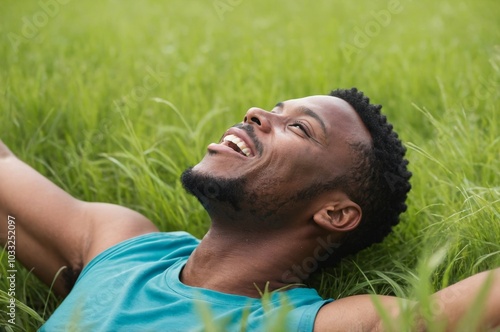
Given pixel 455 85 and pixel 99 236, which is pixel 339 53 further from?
pixel 99 236

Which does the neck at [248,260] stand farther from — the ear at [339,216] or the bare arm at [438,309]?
the bare arm at [438,309]

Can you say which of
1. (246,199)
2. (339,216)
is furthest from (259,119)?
(339,216)

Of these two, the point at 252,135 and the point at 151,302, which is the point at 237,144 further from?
the point at 151,302

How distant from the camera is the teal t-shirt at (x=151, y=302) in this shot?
251 centimetres

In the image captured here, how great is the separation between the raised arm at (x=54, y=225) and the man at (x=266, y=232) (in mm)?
75

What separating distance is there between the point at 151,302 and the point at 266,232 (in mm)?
503

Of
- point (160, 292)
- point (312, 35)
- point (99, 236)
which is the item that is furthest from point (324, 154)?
point (312, 35)

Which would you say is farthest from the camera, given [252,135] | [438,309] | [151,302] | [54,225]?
[54,225]

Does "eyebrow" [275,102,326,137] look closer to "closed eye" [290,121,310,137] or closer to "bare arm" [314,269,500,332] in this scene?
"closed eye" [290,121,310,137]

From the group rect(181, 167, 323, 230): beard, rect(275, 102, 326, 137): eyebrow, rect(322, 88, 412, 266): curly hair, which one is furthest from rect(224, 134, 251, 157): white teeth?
rect(322, 88, 412, 266): curly hair

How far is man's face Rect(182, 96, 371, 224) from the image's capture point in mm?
2803

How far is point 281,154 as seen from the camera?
2.86m

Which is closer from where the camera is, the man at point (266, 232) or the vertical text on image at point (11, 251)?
the man at point (266, 232)

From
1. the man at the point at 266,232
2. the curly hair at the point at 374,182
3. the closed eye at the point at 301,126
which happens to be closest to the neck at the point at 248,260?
the man at the point at 266,232
